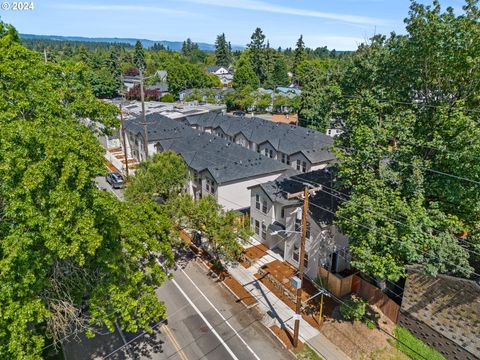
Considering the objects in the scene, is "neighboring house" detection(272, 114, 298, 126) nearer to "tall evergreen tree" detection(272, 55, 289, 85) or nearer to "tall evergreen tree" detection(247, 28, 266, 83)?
"tall evergreen tree" detection(272, 55, 289, 85)

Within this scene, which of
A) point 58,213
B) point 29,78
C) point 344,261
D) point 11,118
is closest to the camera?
point 58,213

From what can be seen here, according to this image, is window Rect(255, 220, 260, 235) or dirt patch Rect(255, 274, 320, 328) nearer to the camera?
dirt patch Rect(255, 274, 320, 328)

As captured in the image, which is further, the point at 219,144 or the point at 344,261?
the point at 219,144

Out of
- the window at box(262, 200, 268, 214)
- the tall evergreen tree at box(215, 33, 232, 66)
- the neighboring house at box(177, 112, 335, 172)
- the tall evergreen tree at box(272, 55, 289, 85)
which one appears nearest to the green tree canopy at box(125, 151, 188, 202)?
the window at box(262, 200, 268, 214)

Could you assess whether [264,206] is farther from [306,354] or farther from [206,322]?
[306,354]

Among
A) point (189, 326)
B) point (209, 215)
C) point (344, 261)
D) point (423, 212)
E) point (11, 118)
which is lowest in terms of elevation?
point (189, 326)

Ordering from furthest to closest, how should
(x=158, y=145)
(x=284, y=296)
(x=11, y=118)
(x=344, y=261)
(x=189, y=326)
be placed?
(x=158, y=145)
(x=344, y=261)
(x=284, y=296)
(x=189, y=326)
(x=11, y=118)

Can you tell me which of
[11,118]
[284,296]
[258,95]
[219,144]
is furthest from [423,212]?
[258,95]

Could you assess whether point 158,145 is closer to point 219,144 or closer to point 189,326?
point 219,144
